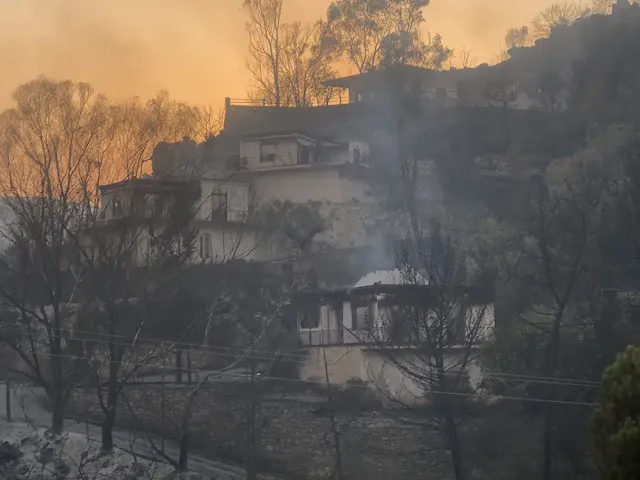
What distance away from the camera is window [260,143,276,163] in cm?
1845

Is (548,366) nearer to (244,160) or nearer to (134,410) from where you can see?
(134,410)

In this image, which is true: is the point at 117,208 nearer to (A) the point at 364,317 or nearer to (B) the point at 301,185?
(A) the point at 364,317

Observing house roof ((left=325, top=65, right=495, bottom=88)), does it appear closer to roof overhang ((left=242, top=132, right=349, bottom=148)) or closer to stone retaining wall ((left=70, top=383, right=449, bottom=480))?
roof overhang ((left=242, top=132, right=349, bottom=148))

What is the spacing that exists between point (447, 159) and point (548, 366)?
26.8 feet

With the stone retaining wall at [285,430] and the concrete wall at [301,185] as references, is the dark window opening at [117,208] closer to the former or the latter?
the stone retaining wall at [285,430]

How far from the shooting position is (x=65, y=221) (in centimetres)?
1300

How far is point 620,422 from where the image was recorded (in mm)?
5492

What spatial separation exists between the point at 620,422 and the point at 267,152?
45.2 feet

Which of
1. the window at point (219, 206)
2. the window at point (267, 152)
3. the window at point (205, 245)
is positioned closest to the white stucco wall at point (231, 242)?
the window at point (205, 245)

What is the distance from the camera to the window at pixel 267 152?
18.5 m

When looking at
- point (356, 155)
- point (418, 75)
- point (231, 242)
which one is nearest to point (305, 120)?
point (356, 155)

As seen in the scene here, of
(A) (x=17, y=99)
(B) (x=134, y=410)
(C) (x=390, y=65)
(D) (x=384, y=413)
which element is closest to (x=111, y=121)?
(A) (x=17, y=99)

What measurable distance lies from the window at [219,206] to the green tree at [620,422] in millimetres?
10797

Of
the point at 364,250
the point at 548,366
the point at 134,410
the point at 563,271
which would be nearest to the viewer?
the point at 548,366
